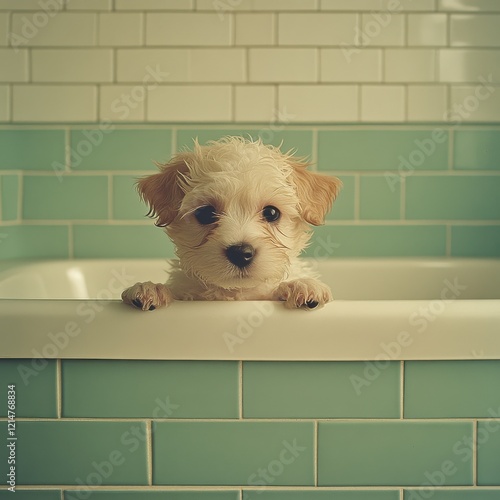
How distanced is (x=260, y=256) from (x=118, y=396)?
0.38 meters

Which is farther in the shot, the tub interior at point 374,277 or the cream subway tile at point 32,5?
the cream subway tile at point 32,5

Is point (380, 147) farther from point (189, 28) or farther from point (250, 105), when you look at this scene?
point (189, 28)

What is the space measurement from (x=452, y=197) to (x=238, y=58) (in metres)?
0.90

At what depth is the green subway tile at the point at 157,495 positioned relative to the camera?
3.71 feet

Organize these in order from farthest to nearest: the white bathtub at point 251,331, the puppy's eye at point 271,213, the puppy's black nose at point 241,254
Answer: the puppy's eye at point 271,213 < the puppy's black nose at point 241,254 < the white bathtub at point 251,331

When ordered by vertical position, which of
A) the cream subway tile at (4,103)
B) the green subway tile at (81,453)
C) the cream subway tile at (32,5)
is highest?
the cream subway tile at (32,5)

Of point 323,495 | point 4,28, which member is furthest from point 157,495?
point 4,28

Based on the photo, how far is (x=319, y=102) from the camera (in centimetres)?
221

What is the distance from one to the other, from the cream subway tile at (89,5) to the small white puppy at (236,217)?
1.00 m

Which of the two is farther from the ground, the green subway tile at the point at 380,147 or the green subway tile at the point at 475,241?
the green subway tile at the point at 380,147

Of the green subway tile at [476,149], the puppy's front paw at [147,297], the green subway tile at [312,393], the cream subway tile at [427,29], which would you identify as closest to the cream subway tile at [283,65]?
the cream subway tile at [427,29]

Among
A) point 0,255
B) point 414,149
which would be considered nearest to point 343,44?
point 414,149

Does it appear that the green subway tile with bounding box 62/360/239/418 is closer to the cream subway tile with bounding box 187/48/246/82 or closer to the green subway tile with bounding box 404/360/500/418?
the green subway tile with bounding box 404/360/500/418

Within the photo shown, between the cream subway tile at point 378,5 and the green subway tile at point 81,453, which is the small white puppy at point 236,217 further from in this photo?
the cream subway tile at point 378,5
